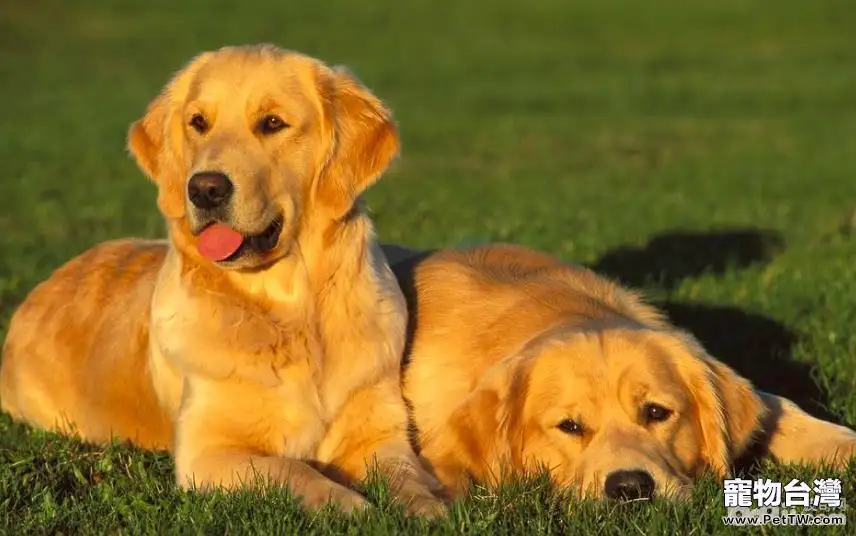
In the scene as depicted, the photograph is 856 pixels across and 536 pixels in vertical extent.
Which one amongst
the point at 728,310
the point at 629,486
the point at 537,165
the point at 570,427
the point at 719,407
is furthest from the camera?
the point at 537,165

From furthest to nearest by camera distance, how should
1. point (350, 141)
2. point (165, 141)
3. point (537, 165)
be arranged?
point (537, 165) < point (165, 141) < point (350, 141)

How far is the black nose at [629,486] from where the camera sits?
4508 mm

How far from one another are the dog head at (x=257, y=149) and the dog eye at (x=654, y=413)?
56.7 inches

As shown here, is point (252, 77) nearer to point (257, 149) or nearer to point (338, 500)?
point (257, 149)

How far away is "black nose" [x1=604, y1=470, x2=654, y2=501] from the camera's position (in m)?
4.51

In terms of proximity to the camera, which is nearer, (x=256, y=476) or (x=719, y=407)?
(x=256, y=476)

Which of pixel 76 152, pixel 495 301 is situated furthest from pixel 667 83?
pixel 495 301

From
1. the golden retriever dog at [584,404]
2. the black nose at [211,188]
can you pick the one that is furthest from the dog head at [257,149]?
the golden retriever dog at [584,404]

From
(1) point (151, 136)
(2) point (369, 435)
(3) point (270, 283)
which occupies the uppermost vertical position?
(1) point (151, 136)

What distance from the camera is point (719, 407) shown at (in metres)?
5.05

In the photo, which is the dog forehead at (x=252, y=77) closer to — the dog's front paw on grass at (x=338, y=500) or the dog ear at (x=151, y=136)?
the dog ear at (x=151, y=136)

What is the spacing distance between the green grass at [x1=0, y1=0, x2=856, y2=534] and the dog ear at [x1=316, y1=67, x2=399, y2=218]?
127cm

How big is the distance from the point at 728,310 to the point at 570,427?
9.53 ft

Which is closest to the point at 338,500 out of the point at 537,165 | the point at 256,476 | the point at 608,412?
the point at 256,476
